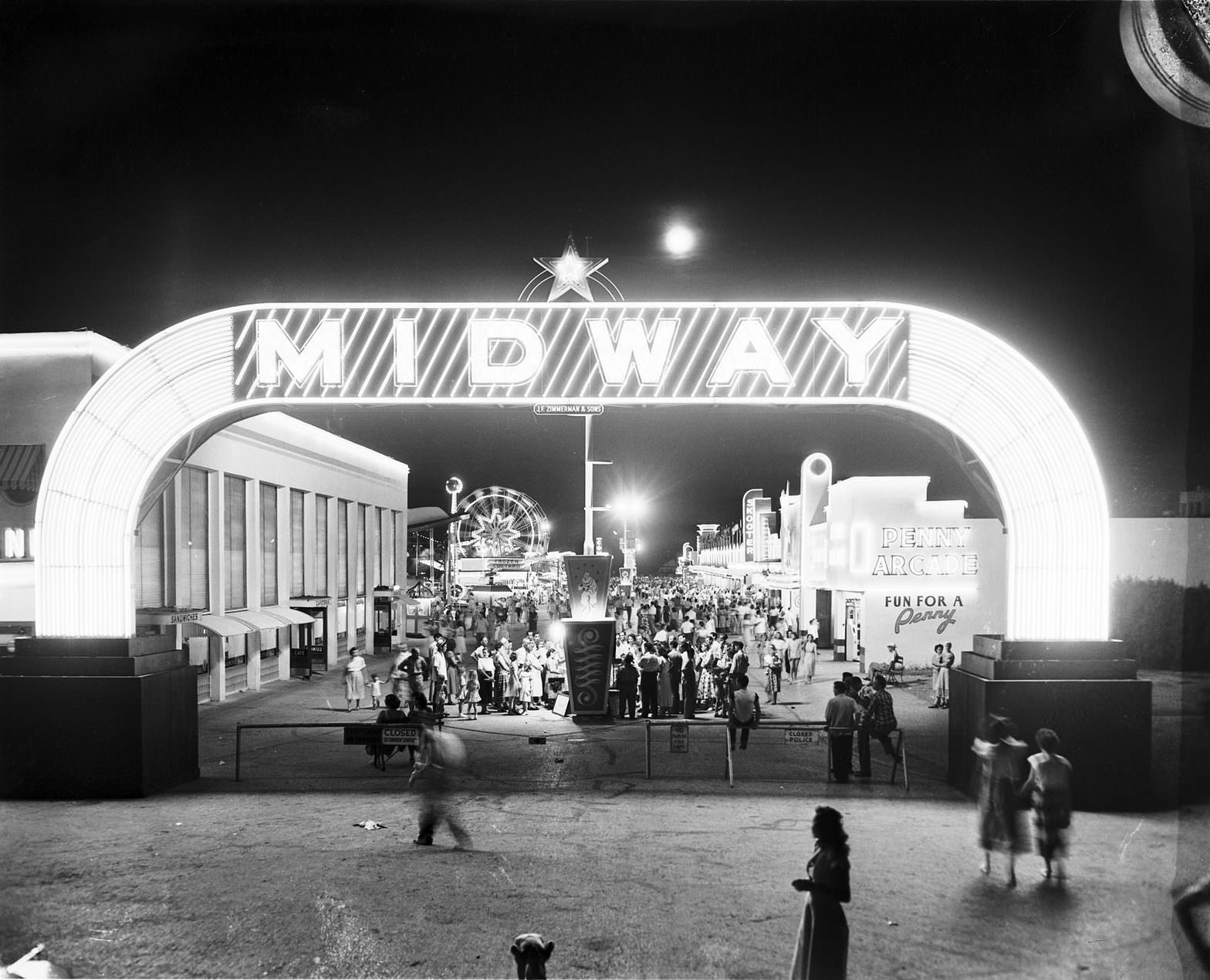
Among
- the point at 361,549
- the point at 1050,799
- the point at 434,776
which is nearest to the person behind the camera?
the point at 1050,799

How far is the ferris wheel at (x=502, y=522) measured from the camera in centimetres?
7500

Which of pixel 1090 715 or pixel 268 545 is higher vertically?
pixel 268 545

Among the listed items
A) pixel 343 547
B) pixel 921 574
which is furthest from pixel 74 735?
pixel 343 547

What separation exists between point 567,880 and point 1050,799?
14.2ft

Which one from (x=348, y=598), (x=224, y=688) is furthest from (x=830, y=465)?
(x=224, y=688)

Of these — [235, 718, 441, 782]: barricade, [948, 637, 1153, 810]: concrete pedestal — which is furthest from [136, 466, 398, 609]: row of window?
[948, 637, 1153, 810]: concrete pedestal

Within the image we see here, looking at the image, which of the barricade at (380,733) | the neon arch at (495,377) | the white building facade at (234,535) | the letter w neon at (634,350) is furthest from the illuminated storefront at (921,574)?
the white building facade at (234,535)

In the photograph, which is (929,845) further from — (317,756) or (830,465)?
(830,465)

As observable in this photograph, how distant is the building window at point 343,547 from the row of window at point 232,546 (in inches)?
1.1

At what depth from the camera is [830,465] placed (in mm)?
33344

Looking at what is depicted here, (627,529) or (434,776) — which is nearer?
(434,776)

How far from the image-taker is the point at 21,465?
1692cm

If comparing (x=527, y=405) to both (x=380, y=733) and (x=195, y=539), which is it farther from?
(x=195, y=539)

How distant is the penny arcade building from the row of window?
5.52 feet
